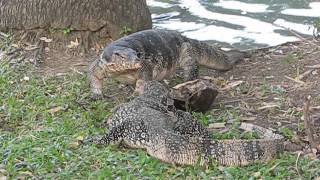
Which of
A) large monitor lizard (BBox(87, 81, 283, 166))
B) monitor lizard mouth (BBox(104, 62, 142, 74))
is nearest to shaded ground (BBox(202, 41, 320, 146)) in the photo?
large monitor lizard (BBox(87, 81, 283, 166))

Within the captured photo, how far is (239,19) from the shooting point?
8.30 meters

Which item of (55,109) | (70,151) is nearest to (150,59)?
(55,109)

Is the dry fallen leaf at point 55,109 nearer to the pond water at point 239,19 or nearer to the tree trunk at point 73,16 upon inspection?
the tree trunk at point 73,16

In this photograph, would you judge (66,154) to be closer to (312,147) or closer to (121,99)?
(121,99)

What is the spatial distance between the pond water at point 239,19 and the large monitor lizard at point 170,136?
2.67 metres

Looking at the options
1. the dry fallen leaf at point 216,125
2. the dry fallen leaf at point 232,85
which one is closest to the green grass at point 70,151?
the dry fallen leaf at point 216,125

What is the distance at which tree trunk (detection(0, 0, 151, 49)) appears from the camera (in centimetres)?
694

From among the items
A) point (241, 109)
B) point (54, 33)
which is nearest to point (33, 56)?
point (54, 33)

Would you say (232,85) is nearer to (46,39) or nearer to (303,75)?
(303,75)

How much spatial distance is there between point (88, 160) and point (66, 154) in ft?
0.62

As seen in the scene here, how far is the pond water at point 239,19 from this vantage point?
774 cm

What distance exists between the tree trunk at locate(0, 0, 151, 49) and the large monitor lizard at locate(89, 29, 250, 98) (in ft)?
3.28

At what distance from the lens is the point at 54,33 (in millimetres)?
7031

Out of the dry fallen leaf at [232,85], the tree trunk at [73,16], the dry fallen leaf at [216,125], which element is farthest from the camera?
the tree trunk at [73,16]
